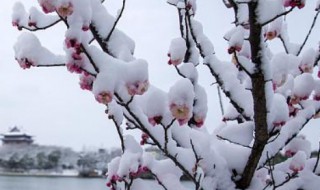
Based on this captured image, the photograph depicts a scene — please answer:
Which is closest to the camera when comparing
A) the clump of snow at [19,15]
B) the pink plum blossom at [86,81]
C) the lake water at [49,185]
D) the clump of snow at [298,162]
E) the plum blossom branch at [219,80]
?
the pink plum blossom at [86,81]

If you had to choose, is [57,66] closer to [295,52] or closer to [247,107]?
[247,107]

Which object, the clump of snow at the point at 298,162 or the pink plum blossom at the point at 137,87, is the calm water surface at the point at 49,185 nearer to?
the clump of snow at the point at 298,162

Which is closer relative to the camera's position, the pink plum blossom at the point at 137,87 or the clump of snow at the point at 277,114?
the pink plum blossom at the point at 137,87

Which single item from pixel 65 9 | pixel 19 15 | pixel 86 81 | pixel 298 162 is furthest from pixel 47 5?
pixel 298 162

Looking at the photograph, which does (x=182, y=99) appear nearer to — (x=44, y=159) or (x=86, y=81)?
(x=86, y=81)

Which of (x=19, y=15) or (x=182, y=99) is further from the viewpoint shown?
(x=19, y=15)

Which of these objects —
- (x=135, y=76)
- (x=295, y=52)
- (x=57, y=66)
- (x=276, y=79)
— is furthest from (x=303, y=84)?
(x=57, y=66)

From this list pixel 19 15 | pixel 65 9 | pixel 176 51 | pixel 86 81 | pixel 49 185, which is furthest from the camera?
pixel 49 185

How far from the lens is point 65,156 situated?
70.1 metres

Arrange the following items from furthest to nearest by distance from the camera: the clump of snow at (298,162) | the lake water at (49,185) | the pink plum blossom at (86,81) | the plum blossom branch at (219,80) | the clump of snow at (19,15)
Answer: the lake water at (49,185), the clump of snow at (298,162), the plum blossom branch at (219,80), the clump of snow at (19,15), the pink plum blossom at (86,81)

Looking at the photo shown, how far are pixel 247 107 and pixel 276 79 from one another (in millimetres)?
170

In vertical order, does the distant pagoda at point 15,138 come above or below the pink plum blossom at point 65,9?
below

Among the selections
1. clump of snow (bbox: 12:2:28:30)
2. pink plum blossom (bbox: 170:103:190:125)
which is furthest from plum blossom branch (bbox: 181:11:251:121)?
A: clump of snow (bbox: 12:2:28:30)

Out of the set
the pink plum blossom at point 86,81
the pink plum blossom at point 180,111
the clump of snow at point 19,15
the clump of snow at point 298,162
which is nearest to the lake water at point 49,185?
the clump of snow at point 298,162
